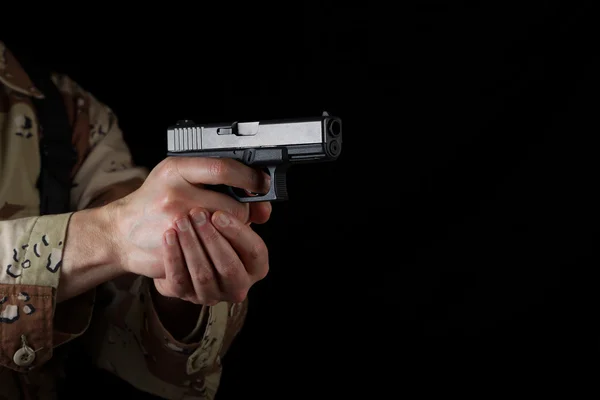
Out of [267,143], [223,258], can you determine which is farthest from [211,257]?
[267,143]

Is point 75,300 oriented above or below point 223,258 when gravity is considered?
below

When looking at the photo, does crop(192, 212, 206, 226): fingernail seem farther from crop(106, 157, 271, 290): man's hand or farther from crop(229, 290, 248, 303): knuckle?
crop(229, 290, 248, 303): knuckle

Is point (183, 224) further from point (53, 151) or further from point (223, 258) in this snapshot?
point (53, 151)

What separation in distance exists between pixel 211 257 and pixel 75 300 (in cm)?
44

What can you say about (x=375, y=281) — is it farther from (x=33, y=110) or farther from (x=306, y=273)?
(x=33, y=110)

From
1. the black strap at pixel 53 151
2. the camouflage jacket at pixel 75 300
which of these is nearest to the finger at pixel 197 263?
the camouflage jacket at pixel 75 300

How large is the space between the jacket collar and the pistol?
60 centimetres

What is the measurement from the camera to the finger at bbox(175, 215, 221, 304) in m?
1.27

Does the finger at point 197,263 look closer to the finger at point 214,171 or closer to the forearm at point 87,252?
the finger at point 214,171

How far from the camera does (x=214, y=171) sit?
4.20 feet

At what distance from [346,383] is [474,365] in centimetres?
41

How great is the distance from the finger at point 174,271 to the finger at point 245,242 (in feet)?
0.29

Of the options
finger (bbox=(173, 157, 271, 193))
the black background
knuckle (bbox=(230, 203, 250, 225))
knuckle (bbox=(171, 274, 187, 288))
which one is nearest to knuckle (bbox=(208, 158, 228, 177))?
finger (bbox=(173, 157, 271, 193))

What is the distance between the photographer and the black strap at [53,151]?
1.75 meters
